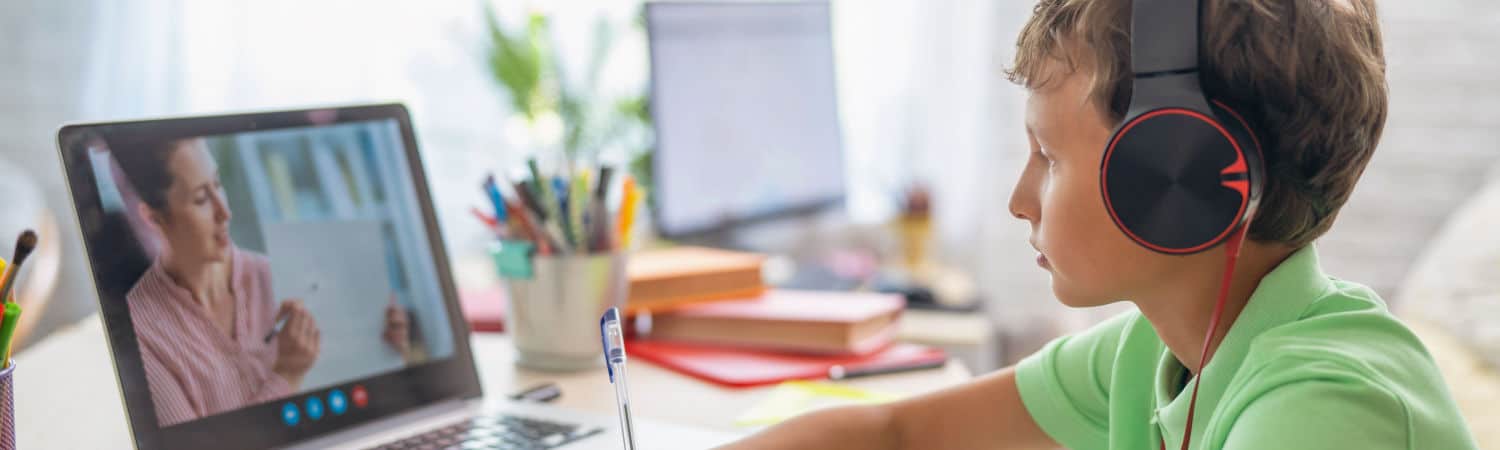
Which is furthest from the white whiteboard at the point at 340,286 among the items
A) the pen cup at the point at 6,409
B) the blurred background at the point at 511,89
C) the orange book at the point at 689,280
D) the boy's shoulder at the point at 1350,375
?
the blurred background at the point at 511,89

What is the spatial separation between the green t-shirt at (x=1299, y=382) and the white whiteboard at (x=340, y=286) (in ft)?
1.72

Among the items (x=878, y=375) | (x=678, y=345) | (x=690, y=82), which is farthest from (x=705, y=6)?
(x=878, y=375)

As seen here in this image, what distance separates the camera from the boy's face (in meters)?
0.67

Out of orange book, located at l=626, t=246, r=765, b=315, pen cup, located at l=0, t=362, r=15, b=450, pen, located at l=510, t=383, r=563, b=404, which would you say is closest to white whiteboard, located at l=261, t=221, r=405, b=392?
pen, located at l=510, t=383, r=563, b=404

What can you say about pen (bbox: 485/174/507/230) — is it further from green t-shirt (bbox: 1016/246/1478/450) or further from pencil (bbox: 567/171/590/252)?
green t-shirt (bbox: 1016/246/1478/450)

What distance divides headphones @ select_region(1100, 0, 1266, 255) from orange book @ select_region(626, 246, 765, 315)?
674mm

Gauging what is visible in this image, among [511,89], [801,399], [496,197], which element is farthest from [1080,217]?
[511,89]

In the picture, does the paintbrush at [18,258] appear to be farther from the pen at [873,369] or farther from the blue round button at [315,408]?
the pen at [873,369]

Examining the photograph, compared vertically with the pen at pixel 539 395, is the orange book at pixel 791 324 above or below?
below

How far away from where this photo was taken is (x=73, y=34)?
2219 millimetres

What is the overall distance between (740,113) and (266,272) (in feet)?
2.81

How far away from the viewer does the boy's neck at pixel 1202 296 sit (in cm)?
67

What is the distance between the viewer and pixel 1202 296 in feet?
2.23

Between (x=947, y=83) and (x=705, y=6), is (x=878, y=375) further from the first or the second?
(x=947, y=83)
